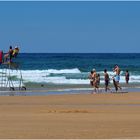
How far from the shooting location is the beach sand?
45.4 feet

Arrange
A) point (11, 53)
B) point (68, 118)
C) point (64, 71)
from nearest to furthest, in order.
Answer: point (68, 118) → point (11, 53) → point (64, 71)

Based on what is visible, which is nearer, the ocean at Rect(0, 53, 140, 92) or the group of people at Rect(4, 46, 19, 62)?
the group of people at Rect(4, 46, 19, 62)

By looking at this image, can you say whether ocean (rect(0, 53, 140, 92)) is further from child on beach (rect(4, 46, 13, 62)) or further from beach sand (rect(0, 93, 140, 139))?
beach sand (rect(0, 93, 140, 139))

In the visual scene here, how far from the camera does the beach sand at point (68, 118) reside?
1385 centimetres

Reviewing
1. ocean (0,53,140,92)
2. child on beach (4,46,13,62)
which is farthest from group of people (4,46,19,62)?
ocean (0,53,140,92)

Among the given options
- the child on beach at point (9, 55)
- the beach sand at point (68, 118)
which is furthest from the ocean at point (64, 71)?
the beach sand at point (68, 118)

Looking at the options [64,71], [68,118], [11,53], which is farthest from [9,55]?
[64,71]

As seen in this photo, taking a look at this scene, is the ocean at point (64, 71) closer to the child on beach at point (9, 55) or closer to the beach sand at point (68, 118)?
the child on beach at point (9, 55)

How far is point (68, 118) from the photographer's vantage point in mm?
17172

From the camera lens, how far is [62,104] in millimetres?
23266

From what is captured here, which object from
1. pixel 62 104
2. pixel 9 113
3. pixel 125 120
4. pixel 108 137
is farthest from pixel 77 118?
pixel 62 104

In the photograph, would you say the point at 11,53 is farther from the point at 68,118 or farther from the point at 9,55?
the point at 68,118

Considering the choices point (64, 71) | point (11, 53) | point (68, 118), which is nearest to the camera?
point (68, 118)

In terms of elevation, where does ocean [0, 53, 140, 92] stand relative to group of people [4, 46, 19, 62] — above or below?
below
